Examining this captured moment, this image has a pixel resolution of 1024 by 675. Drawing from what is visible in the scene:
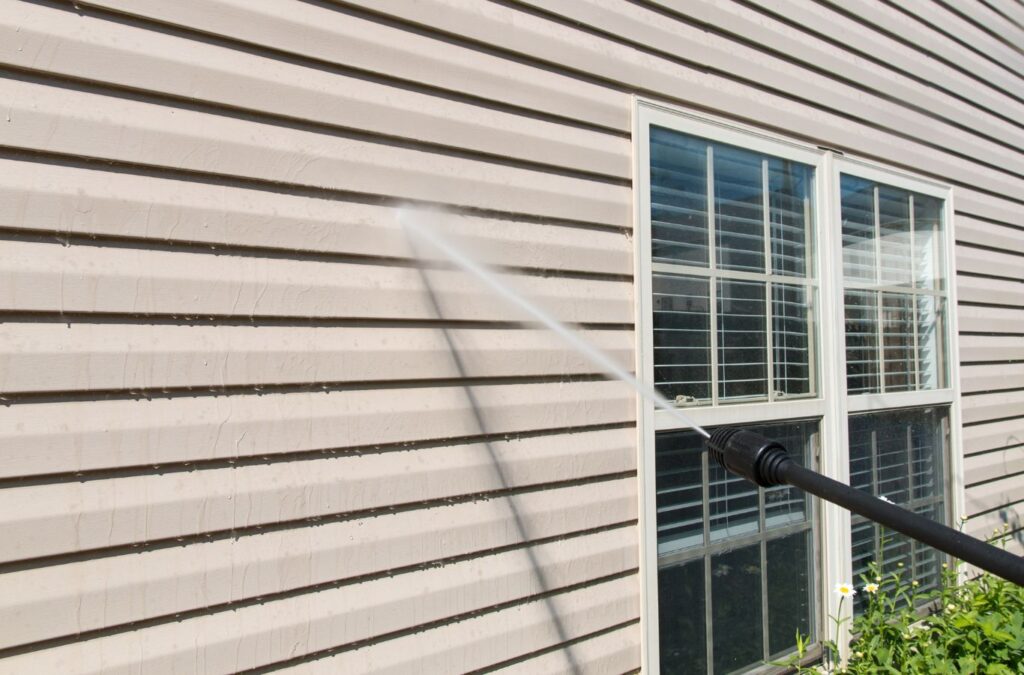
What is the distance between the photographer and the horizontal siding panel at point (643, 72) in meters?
1.82

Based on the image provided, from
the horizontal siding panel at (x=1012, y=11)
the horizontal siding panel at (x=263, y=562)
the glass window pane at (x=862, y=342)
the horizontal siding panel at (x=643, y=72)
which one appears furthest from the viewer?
the horizontal siding panel at (x=1012, y=11)

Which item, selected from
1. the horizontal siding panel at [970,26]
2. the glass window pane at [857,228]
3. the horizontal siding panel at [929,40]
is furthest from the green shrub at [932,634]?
the horizontal siding panel at [970,26]

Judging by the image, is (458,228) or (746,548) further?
(746,548)

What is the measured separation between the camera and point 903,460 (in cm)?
352

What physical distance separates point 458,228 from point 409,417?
1.88 ft

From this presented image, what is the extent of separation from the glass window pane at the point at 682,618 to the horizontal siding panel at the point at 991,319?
7.77ft

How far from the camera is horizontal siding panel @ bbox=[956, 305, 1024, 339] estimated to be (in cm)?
384

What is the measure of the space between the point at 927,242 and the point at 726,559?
7.27ft

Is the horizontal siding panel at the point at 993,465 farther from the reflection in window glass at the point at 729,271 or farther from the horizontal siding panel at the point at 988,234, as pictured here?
the reflection in window glass at the point at 729,271

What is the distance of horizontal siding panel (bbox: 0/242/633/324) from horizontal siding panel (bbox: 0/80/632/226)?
21cm

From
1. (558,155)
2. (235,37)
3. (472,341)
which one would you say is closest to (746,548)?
(472,341)

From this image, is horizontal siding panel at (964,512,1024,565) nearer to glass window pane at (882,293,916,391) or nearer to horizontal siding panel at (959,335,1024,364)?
horizontal siding panel at (959,335,1024,364)

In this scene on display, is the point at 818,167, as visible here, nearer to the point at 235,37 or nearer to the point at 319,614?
the point at 235,37

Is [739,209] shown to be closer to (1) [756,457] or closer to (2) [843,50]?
(2) [843,50]
